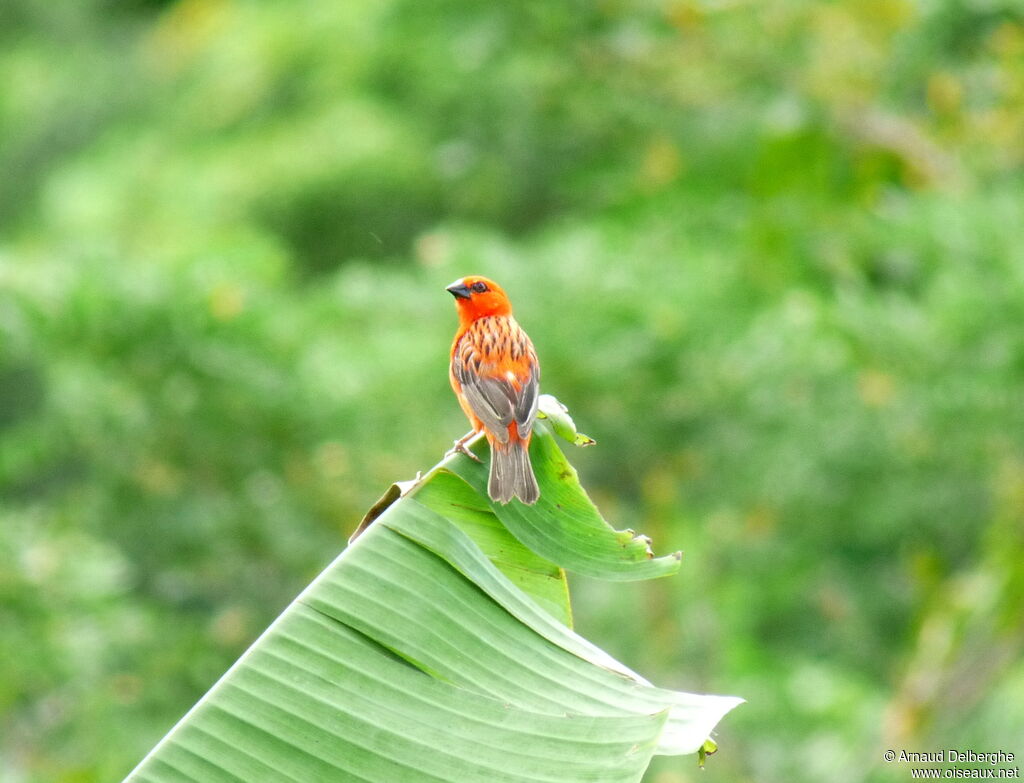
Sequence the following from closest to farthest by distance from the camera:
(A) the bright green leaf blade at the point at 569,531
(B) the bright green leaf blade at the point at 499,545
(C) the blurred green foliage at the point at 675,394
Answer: (A) the bright green leaf blade at the point at 569,531 < (B) the bright green leaf blade at the point at 499,545 < (C) the blurred green foliage at the point at 675,394

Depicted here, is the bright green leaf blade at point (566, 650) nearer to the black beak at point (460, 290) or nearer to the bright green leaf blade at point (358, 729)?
the bright green leaf blade at point (358, 729)

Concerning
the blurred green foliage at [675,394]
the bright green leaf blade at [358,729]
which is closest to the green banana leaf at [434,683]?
the bright green leaf blade at [358,729]

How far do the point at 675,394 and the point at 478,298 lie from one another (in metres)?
2.73

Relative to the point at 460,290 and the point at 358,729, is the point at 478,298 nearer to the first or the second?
the point at 460,290

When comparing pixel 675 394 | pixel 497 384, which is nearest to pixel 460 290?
pixel 497 384

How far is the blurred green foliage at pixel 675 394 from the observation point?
5828 millimetres

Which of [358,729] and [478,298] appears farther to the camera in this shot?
[478,298]

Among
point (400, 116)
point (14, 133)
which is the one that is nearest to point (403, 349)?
point (400, 116)

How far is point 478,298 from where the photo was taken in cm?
426

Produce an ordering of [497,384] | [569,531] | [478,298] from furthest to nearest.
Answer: [478,298], [497,384], [569,531]

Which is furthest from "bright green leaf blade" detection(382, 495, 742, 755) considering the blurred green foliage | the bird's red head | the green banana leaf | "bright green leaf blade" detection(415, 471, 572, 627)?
the blurred green foliage

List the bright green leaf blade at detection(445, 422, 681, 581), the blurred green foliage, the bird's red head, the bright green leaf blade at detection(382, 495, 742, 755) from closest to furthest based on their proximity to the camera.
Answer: the bright green leaf blade at detection(382, 495, 742, 755) → the bright green leaf blade at detection(445, 422, 681, 581) → the bird's red head → the blurred green foliage

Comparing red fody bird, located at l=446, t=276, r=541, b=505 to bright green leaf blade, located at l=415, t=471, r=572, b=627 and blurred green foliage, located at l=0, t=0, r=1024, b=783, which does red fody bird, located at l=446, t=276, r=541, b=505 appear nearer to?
bright green leaf blade, located at l=415, t=471, r=572, b=627

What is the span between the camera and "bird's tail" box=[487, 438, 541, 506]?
2.78 meters
